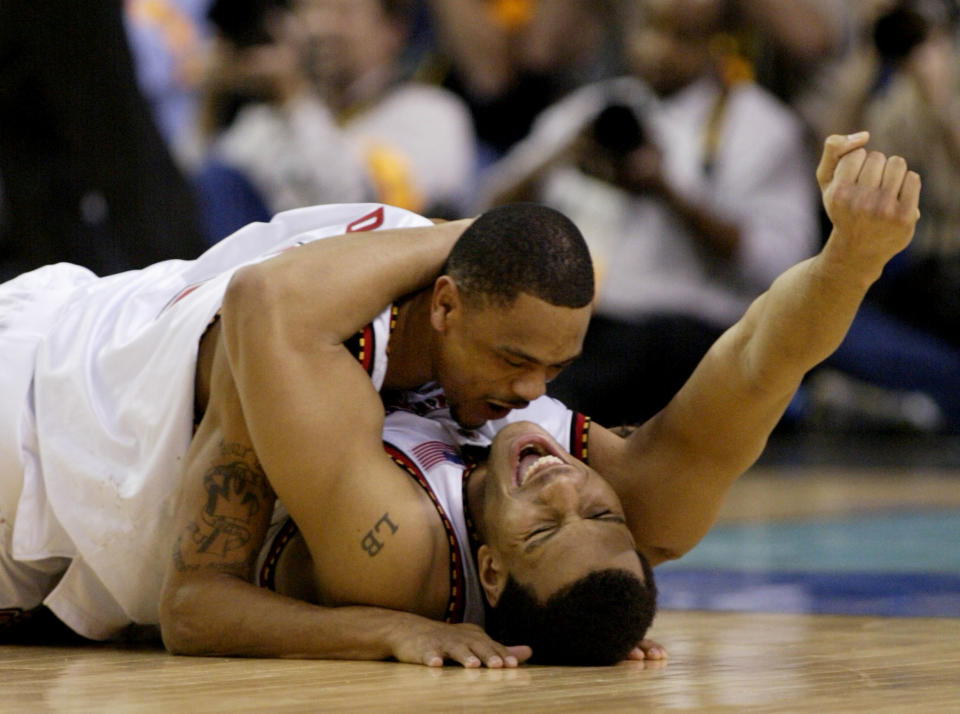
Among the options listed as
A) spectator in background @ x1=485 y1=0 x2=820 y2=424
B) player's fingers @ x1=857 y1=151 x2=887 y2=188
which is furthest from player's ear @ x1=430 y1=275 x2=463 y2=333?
spectator in background @ x1=485 y1=0 x2=820 y2=424

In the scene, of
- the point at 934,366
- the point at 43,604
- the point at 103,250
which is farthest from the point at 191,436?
the point at 934,366

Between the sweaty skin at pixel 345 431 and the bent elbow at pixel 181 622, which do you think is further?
the bent elbow at pixel 181 622

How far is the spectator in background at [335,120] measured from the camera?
28.3 ft

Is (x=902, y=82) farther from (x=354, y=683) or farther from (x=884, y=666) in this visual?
(x=354, y=683)

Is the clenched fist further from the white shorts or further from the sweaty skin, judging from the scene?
the white shorts

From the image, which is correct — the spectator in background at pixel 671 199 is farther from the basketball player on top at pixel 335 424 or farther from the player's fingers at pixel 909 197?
the player's fingers at pixel 909 197

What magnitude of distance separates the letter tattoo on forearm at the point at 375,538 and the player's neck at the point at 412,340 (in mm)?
415

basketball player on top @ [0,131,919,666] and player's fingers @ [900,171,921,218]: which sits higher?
player's fingers @ [900,171,921,218]

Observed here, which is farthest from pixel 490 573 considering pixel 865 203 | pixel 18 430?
pixel 18 430

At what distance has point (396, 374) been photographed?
9.74ft

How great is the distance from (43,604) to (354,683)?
113cm

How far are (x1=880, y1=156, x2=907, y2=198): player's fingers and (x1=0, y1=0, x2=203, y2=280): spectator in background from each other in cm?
477

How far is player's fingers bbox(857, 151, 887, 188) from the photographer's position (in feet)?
8.06

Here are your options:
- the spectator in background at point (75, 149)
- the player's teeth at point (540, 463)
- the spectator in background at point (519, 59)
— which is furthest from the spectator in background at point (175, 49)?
the player's teeth at point (540, 463)
